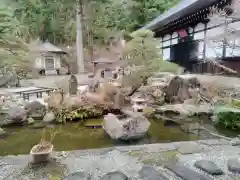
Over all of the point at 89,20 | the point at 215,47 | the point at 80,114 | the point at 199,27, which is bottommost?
the point at 80,114

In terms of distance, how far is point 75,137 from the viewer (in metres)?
4.57

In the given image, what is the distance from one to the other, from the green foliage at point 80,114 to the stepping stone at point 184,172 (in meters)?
3.34

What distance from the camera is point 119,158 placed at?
3.15 meters

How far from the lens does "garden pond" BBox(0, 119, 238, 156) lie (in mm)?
4055

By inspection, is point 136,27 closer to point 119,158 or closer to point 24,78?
point 24,78

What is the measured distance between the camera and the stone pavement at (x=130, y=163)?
104 inches

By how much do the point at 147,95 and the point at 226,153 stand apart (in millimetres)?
4282

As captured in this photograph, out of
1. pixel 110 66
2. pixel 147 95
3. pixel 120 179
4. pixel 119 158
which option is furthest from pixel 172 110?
pixel 110 66

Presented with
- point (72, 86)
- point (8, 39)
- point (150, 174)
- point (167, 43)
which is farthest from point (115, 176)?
point (167, 43)

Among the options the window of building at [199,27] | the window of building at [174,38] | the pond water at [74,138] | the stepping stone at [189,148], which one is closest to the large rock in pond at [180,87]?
the pond water at [74,138]

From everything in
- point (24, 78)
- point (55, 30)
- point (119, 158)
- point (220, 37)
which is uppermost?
point (55, 30)

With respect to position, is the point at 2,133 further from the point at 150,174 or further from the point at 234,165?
the point at 234,165

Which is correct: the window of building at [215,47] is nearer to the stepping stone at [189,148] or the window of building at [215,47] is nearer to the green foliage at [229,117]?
the green foliage at [229,117]

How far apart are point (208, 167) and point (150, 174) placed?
749 mm
